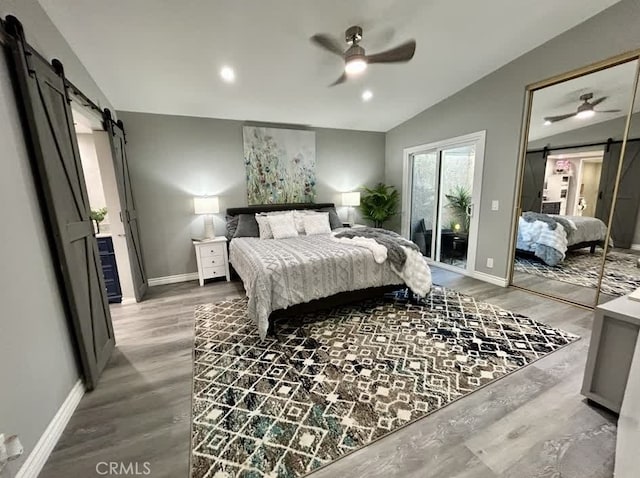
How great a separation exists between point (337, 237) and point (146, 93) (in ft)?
9.78

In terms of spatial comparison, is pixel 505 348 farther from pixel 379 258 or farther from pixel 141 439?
pixel 141 439

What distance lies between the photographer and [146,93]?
11.0ft

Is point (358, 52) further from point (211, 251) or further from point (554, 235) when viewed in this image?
point (554, 235)

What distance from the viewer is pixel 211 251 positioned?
4004 mm

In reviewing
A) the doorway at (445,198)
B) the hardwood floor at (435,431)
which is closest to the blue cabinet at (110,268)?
the hardwood floor at (435,431)

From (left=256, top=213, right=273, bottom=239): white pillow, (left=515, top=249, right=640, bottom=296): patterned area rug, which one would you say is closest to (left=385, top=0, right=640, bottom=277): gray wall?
(left=515, top=249, right=640, bottom=296): patterned area rug

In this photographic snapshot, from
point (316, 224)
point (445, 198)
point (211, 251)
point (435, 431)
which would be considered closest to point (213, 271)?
point (211, 251)

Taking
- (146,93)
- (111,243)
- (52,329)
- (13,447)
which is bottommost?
(13,447)

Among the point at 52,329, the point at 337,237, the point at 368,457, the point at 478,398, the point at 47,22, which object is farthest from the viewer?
Result: the point at 337,237

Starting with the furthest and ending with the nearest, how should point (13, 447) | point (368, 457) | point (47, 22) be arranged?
point (47, 22)
point (368, 457)
point (13, 447)

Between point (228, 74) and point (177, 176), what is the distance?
5.68ft

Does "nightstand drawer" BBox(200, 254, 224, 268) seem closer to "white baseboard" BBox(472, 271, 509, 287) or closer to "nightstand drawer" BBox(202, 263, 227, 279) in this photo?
"nightstand drawer" BBox(202, 263, 227, 279)

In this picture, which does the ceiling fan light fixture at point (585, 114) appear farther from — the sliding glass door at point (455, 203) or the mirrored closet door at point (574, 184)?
the sliding glass door at point (455, 203)

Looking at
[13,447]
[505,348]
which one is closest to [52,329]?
[13,447]
